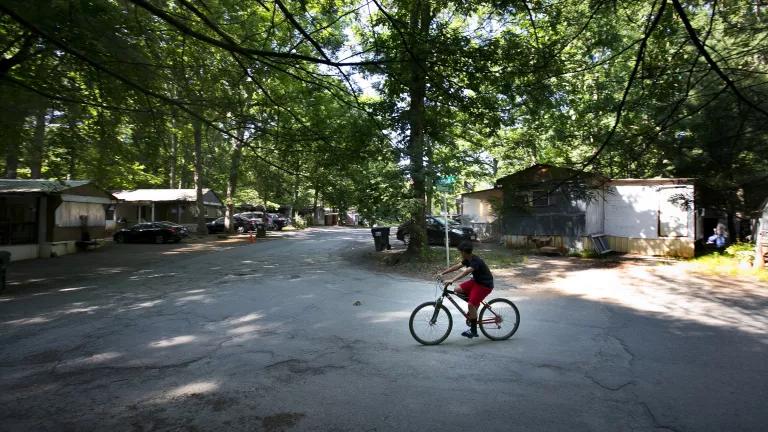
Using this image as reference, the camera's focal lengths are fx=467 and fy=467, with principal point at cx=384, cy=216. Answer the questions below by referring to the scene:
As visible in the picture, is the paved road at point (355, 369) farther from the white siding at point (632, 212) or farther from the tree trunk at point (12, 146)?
A: the white siding at point (632, 212)

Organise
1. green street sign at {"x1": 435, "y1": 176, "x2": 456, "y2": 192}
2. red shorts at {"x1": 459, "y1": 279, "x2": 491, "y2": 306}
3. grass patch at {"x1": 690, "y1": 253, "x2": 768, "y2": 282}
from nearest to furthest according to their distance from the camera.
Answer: red shorts at {"x1": 459, "y1": 279, "x2": 491, "y2": 306}
grass patch at {"x1": 690, "y1": 253, "x2": 768, "y2": 282}
green street sign at {"x1": 435, "y1": 176, "x2": 456, "y2": 192}

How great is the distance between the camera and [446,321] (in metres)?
6.59

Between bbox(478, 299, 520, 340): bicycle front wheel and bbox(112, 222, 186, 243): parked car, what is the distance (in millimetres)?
24800

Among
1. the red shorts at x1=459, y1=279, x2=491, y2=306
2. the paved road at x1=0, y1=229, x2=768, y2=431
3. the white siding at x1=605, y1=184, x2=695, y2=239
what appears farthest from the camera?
the white siding at x1=605, y1=184, x2=695, y2=239

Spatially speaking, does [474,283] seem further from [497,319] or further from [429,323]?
[429,323]

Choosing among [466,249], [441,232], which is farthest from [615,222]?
[466,249]

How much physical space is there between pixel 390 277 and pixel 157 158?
23.5ft

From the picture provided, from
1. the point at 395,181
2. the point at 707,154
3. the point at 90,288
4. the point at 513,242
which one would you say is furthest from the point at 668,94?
the point at 513,242

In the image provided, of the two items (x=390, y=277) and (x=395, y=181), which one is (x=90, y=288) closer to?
(x=390, y=277)

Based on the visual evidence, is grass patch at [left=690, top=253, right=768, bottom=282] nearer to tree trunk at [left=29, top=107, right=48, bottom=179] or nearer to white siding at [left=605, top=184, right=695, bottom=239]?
white siding at [left=605, top=184, right=695, bottom=239]

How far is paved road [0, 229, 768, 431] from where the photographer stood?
412 cm

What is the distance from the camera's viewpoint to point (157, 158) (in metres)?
9.02

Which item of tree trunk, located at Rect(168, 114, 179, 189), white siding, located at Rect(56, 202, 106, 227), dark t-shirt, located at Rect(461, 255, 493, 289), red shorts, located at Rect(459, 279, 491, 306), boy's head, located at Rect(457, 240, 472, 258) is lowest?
red shorts, located at Rect(459, 279, 491, 306)

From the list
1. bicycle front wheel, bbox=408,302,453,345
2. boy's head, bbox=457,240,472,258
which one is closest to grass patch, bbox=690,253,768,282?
boy's head, bbox=457,240,472,258
